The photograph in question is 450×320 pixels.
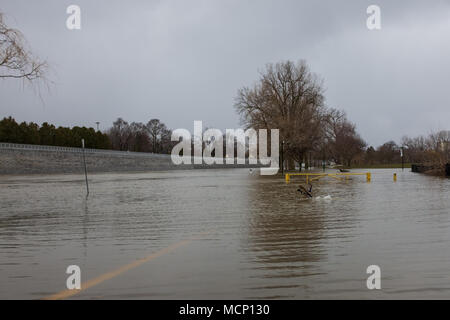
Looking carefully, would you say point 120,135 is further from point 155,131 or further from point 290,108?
point 290,108

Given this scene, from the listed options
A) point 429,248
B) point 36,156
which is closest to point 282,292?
point 429,248

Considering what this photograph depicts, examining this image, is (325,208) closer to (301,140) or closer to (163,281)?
(163,281)

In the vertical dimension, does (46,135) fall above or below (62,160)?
above

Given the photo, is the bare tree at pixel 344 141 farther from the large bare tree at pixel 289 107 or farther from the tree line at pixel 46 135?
the tree line at pixel 46 135

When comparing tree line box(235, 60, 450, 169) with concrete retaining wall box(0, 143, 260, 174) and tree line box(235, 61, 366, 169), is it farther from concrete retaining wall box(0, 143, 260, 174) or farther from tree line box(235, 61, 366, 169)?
concrete retaining wall box(0, 143, 260, 174)

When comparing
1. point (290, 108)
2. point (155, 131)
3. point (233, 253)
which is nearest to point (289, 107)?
point (290, 108)

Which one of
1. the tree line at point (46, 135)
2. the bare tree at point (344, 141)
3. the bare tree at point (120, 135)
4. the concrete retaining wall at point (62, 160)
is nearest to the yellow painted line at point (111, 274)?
the concrete retaining wall at point (62, 160)

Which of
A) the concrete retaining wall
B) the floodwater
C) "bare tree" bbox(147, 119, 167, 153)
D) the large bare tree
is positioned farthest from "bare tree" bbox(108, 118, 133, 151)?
the floodwater

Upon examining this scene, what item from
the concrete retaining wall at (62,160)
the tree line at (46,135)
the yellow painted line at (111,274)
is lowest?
the yellow painted line at (111,274)

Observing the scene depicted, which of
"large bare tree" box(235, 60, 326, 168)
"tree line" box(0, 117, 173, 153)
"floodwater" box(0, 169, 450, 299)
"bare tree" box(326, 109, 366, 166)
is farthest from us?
"tree line" box(0, 117, 173, 153)

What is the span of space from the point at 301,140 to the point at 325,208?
43.2 meters

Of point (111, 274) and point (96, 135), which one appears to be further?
point (96, 135)
